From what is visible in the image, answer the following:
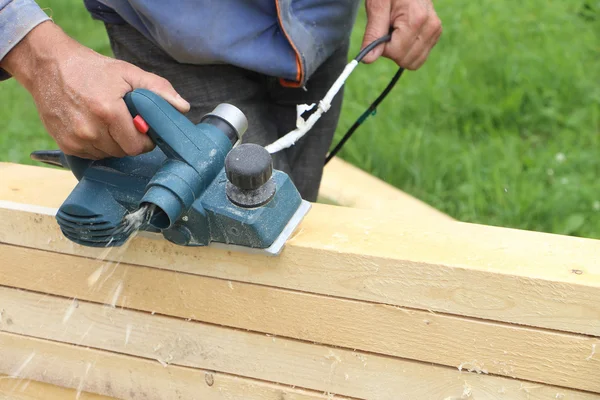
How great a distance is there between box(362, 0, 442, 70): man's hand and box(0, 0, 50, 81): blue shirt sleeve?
2.80 ft

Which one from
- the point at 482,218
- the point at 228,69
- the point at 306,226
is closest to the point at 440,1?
the point at 482,218

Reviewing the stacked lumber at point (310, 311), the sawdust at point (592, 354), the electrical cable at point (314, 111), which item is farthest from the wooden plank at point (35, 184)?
the sawdust at point (592, 354)

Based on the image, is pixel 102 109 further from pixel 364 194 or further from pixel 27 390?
pixel 364 194

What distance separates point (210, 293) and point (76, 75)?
52cm

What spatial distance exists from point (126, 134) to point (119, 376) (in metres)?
0.68

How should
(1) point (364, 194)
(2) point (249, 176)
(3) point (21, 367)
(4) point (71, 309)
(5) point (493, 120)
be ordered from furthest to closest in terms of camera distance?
(5) point (493, 120) < (1) point (364, 194) < (3) point (21, 367) < (4) point (71, 309) < (2) point (249, 176)

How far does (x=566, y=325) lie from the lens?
1.28m

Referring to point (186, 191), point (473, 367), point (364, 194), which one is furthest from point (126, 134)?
point (364, 194)

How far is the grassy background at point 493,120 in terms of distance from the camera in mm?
2926

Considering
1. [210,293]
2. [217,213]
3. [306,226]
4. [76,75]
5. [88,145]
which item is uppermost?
[76,75]

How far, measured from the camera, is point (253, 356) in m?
1.53

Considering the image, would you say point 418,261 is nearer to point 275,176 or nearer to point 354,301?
point 354,301

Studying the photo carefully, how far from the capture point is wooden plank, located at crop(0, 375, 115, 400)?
175 cm

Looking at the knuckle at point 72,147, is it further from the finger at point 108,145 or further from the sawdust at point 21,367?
the sawdust at point 21,367
